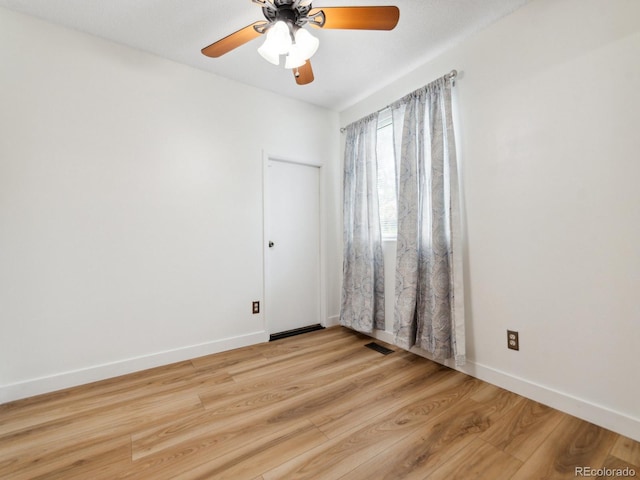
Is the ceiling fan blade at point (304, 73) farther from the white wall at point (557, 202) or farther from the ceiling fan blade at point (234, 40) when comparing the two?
the white wall at point (557, 202)

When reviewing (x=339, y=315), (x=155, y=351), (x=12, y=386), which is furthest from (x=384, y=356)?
(x=12, y=386)

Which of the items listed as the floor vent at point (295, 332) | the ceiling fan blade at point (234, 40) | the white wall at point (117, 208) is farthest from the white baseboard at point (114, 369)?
the ceiling fan blade at point (234, 40)

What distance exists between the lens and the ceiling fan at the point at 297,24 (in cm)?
146

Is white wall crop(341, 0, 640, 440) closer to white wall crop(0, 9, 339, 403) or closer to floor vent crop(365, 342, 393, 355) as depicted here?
floor vent crop(365, 342, 393, 355)

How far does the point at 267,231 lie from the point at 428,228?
1574 mm

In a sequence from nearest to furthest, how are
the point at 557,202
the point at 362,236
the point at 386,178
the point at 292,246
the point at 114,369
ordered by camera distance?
the point at 557,202 → the point at 114,369 → the point at 386,178 → the point at 362,236 → the point at 292,246

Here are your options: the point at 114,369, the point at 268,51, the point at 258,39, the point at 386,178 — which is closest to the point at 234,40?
the point at 268,51

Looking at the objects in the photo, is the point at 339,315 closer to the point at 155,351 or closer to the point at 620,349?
the point at 155,351

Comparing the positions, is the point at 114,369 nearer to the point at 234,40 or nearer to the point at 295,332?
the point at 295,332

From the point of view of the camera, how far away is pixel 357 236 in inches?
119

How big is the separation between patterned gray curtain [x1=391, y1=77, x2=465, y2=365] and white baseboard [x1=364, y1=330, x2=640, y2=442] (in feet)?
0.55

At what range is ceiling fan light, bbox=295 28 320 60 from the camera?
1.57 meters

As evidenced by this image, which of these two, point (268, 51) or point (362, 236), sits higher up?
point (268, 51)

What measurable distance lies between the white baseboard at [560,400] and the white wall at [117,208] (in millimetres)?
1996
